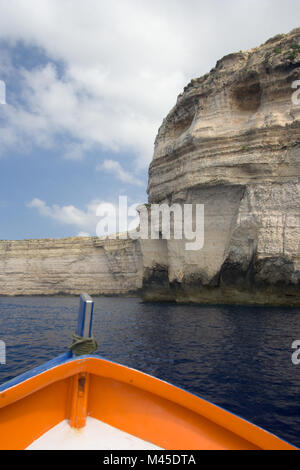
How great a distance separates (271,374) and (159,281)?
72.3 feet

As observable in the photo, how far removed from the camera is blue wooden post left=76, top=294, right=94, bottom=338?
10.0 feet

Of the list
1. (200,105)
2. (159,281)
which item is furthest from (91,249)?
(200,105)

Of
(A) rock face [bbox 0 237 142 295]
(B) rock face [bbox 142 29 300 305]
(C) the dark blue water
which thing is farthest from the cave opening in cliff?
(A) rock face [bbox 0 237 142 295]

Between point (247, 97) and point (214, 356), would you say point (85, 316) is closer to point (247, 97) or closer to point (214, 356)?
point (214, 356)

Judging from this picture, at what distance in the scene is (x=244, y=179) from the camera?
21.7 m

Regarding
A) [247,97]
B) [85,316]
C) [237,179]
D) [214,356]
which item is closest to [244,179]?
[237,179]

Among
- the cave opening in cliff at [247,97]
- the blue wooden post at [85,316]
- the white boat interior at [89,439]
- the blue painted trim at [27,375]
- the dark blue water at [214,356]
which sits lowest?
the dark blue water at [214,356]

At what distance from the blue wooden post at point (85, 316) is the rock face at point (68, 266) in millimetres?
40556

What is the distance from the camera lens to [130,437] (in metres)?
2.82

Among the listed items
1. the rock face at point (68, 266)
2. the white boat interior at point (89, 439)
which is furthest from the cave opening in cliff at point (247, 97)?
the rock face at point (68, 266)

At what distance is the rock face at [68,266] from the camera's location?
4481cm

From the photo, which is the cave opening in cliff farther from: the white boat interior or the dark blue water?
the white boat interior

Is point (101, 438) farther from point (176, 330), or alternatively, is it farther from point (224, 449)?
point (176, 330)

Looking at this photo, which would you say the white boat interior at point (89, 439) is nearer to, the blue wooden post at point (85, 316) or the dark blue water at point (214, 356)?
the blue wooden post at point (85, 316)
